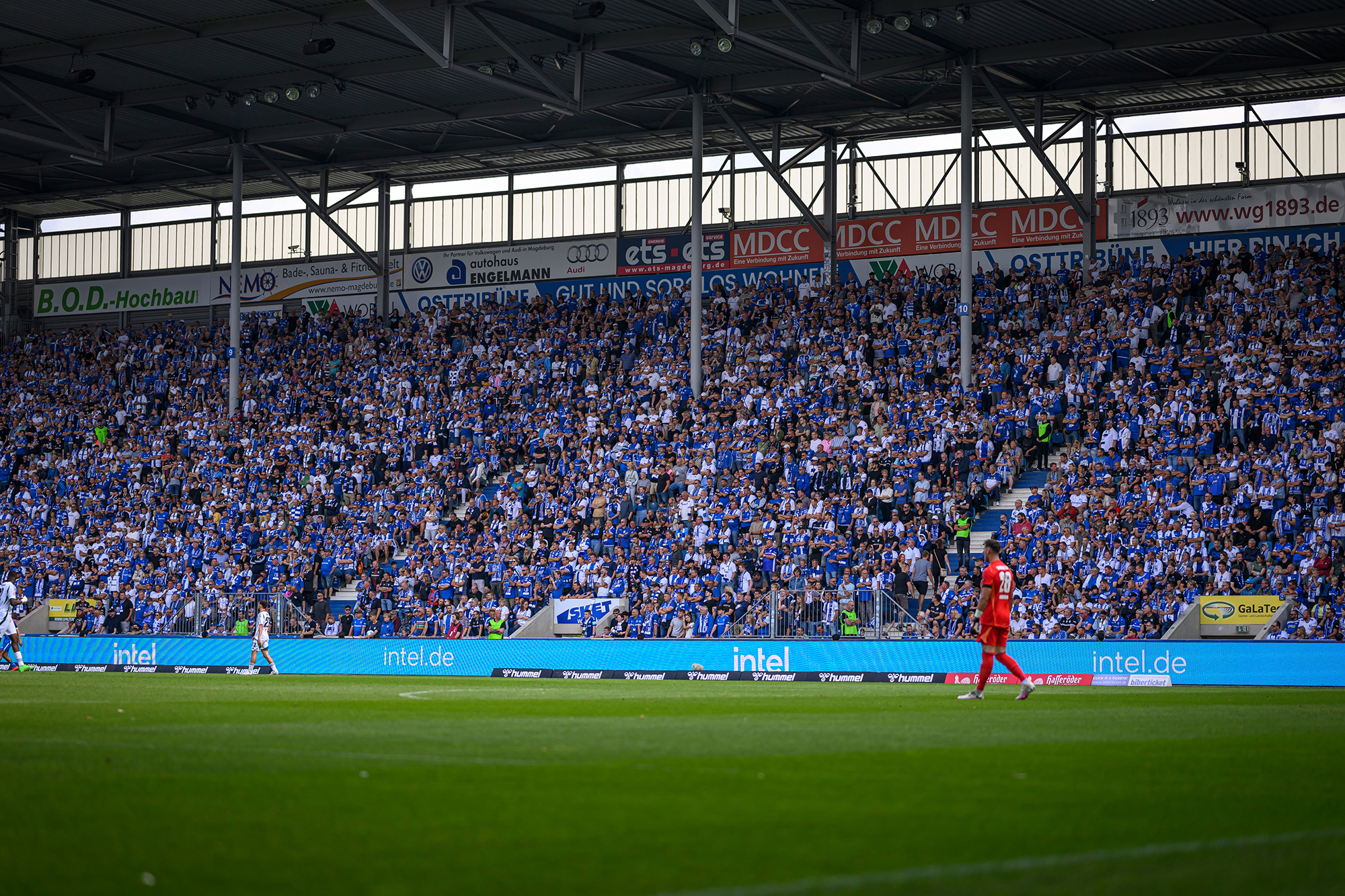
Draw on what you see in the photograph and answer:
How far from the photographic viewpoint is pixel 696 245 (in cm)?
4053

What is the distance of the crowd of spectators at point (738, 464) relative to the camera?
30.2 m

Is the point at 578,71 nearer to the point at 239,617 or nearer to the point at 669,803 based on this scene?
the point at 239,617

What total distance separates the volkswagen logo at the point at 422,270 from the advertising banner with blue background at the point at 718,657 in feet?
64.8

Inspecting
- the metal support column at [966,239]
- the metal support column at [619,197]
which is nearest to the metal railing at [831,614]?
the metal support column at [966,239]

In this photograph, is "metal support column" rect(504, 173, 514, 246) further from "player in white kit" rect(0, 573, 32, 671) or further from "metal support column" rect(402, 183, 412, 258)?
"player in white kit" rect(0, 573, 32, 671)

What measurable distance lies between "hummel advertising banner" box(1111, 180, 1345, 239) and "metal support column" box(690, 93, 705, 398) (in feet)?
40.4

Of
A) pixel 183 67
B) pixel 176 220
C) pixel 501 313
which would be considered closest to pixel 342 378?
pixel 501 313

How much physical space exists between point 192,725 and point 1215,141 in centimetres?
3745

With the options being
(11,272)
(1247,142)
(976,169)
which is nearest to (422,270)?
(11,272)

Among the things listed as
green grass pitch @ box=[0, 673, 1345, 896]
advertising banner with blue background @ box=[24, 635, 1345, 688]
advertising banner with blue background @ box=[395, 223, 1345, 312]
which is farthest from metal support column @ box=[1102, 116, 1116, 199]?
green grass pitch @ box=[0, 673, 1345, 896]

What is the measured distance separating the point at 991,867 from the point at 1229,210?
3951 centimetres

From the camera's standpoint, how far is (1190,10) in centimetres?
3422

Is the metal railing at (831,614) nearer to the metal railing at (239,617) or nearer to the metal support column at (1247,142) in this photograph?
the metal railing at (239,617)

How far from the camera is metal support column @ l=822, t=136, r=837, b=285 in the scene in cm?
4609
